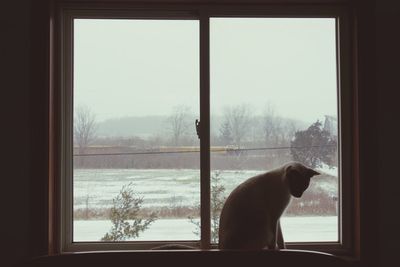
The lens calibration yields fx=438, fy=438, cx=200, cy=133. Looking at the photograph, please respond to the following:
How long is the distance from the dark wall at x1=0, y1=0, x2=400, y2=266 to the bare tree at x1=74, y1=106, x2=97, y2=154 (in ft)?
0.75

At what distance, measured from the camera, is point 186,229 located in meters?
2.27

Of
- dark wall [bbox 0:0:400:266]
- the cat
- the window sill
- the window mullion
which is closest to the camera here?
the window sill

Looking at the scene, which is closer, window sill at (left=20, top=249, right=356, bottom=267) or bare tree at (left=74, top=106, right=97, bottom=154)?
window sill at (left=20, top=249, right=356, bottom=267)

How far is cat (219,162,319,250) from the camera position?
1882mm

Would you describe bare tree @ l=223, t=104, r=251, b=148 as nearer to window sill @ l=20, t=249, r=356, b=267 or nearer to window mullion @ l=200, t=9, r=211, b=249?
window mullion @ l=200, t=9, r=211, b=249

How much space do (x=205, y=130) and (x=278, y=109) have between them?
1.32 ft

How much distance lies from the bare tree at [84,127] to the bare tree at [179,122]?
0.40 metres

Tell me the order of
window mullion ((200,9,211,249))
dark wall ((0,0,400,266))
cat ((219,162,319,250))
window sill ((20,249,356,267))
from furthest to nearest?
window mullion ((200,9,211,249)), dark wall ((0,0,400,266)), cat ((219,162,319,250)), window sill ((20,249,356,267))

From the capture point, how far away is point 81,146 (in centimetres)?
226
